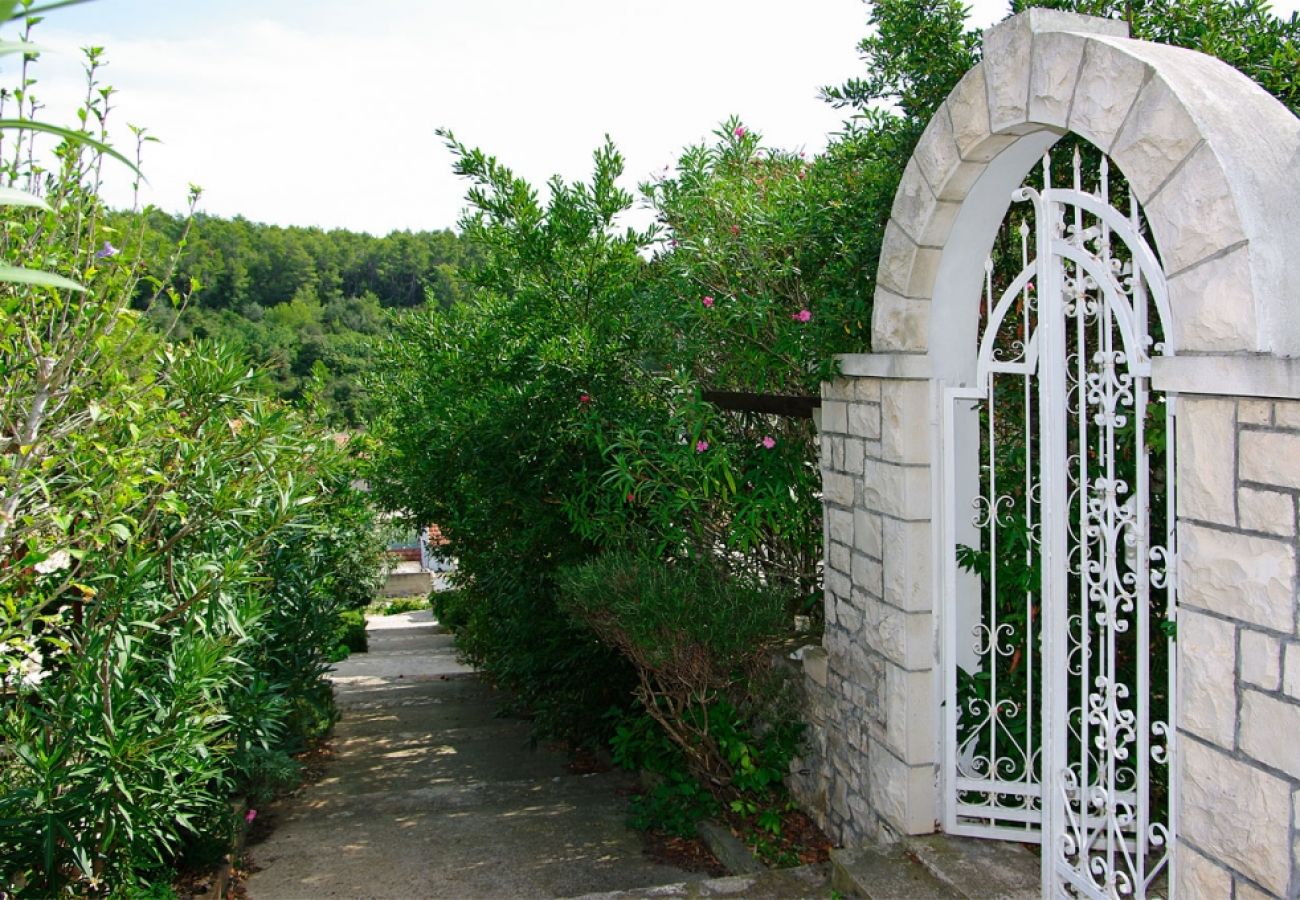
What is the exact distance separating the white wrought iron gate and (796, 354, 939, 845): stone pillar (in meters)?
0.11

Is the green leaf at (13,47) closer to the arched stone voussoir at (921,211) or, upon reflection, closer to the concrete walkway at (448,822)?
the arched stone voussoir at (921,211)

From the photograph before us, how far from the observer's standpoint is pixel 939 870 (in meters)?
4.24

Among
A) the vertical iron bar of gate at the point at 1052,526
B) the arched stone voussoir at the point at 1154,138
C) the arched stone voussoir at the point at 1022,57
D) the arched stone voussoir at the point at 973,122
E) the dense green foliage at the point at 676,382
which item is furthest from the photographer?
the dense green foliage at the point at 676,382

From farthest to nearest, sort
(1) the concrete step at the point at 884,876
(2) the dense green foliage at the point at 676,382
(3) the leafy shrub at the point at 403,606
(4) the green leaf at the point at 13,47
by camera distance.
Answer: (3) the leafy shrub at the point at 403,606 < (2) the dense green foliage at the point at 676,382 < (1) the concrete step at the point at 884,876 < (4) the green leaf at the point at 13,47

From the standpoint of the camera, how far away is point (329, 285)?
41625 millimetres

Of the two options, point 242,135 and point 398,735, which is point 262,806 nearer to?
point 398,735

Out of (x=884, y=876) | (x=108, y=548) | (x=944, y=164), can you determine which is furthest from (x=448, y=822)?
(x=944, y=164)

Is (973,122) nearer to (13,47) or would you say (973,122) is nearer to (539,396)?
(539,396)

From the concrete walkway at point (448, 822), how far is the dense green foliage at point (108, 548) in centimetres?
83

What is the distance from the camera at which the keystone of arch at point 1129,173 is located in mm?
2754

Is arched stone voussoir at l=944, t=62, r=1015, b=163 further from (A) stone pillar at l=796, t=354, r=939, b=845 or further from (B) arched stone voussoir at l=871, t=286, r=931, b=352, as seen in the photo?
(A) stone pillar at l=796, t=354, r=939, b=845

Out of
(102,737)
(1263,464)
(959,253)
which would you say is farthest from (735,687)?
(1263,464)

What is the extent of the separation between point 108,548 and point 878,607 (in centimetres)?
333

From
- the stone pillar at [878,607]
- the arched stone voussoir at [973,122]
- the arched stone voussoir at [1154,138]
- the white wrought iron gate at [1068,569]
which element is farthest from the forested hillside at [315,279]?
the arched stone voussoir at [1154,138]
